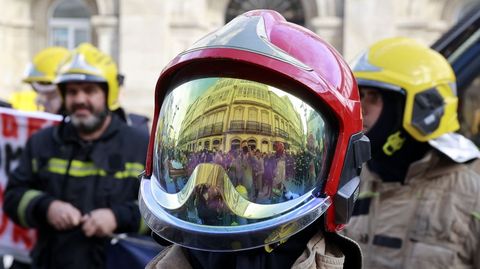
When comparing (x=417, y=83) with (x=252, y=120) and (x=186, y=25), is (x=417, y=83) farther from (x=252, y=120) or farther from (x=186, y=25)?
(x=186, y=25)

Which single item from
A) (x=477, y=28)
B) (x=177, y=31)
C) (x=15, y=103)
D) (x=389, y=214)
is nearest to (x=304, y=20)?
(x=177, y=31)

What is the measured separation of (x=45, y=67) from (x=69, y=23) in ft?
41.6

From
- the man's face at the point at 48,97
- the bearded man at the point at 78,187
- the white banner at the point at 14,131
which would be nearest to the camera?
the bearded man at the point at 78,187

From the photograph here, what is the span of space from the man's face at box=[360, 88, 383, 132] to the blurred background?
41.2 ft

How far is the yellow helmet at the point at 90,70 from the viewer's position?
397cm

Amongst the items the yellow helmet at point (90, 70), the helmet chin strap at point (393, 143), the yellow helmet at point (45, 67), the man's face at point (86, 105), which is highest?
the helmet chin strap at point (393, 143)

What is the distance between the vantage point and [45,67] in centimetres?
630

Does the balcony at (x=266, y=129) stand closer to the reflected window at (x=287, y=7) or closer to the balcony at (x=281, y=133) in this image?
the balcony at (x=281, y=133)

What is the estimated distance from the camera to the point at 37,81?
20.2 feet

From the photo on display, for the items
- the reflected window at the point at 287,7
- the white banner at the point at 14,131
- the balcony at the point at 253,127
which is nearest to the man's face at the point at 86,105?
the white banner at the point at 14,131

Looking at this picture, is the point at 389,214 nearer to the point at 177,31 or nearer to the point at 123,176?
the point at 123,176

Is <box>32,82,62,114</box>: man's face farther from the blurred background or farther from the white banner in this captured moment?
the blurred background

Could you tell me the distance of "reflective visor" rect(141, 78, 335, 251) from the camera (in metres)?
1.50

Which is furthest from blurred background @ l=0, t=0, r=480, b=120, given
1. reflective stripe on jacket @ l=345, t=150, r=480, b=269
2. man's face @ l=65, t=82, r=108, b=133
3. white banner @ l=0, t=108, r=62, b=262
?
reflective stripe on jacket @ l=345, t=150, r=480, b=269
